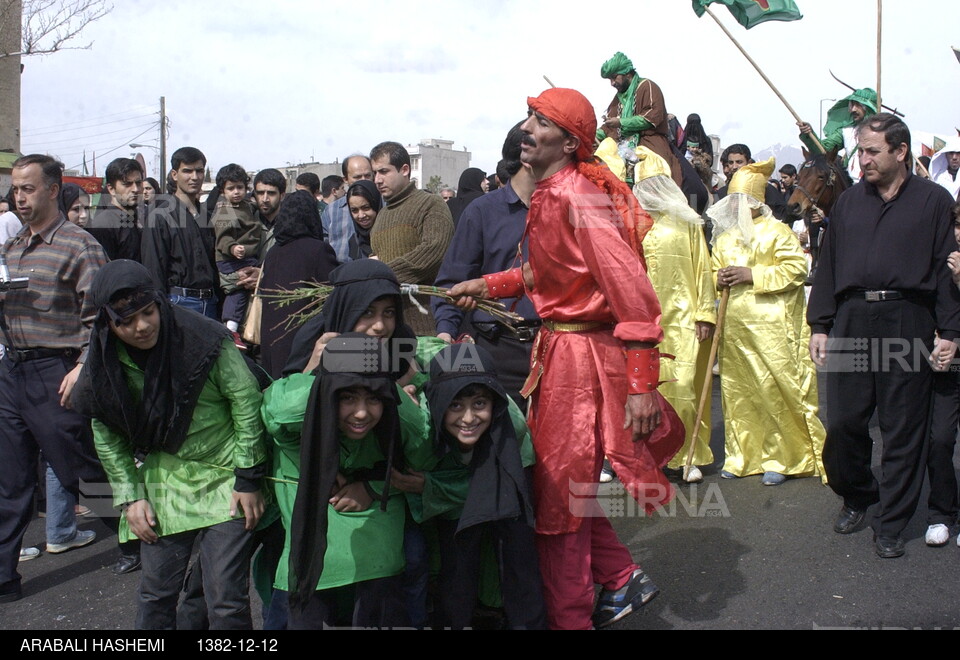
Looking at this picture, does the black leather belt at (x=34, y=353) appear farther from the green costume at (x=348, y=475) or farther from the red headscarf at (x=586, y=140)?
the red headscarf at (x=586, y=140)

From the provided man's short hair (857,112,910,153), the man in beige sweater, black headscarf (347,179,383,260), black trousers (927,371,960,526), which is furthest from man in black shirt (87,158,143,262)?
black trousers (927,371,960,526)

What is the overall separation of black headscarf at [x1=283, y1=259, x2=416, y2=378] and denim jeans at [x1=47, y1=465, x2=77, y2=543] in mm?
2560

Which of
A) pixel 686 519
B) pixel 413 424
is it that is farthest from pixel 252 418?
pixel 686 519

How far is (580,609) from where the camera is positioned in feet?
11.5

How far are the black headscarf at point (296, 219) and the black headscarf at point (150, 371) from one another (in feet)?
6.89

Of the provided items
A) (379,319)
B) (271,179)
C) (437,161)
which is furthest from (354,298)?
(437,161)

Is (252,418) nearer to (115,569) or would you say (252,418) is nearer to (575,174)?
(575,174)

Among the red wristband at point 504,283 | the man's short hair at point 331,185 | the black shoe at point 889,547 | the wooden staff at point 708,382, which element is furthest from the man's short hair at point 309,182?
the black shoe at point 889,547

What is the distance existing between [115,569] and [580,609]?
277 centimetres

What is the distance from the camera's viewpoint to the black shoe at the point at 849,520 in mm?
4902

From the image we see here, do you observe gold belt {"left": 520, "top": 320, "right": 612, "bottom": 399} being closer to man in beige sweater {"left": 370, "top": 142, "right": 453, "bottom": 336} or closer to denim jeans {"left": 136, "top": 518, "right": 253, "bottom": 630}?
denim jeans {"left": 136, "top": 518, "right": 253, "bottom": 630}

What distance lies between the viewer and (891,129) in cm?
446

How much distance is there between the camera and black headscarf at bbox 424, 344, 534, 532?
10.5ft

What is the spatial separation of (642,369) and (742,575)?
1798 millimetres
